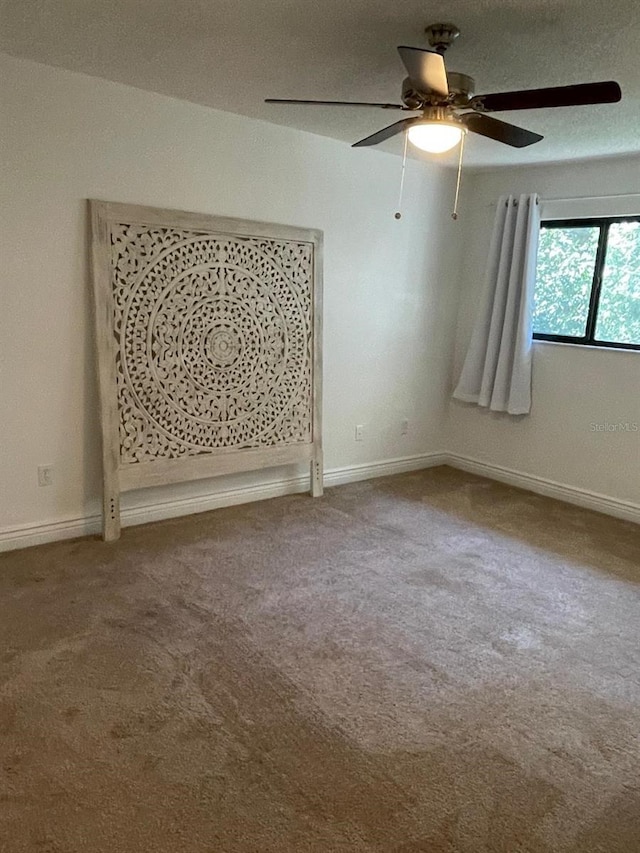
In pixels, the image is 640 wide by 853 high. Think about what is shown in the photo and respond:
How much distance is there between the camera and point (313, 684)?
2316 millimetres

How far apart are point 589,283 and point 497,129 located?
2.17m

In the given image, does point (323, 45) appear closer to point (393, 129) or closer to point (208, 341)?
point (393, 129)

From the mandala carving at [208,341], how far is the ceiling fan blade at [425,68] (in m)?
1.72

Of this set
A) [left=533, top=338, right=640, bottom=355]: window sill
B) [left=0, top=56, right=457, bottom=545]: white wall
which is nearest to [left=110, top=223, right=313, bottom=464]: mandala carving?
[left=0, top=56, right=457, bottom=545]: white wall

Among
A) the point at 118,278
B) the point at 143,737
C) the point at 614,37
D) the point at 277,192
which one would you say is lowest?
the point at 143,737

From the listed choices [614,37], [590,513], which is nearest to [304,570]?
[590,513]

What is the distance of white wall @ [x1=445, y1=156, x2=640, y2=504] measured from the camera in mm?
4160

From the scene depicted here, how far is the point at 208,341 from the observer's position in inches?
145

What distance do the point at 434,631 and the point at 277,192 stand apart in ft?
8.68

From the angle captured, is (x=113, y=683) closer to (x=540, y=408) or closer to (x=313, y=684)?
(x=313, y=684)

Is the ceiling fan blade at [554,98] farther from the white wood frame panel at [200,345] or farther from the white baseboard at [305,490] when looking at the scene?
the white baseboard at [305,490]

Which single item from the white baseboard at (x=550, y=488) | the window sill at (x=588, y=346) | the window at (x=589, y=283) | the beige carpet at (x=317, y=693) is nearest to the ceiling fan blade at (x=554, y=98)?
the beige carpet at (x=317, y=693)

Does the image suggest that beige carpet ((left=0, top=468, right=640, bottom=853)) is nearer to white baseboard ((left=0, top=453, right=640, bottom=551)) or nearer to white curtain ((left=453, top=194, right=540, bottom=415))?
white baseboard ((left=0, top=453, right=640, bottom=551))

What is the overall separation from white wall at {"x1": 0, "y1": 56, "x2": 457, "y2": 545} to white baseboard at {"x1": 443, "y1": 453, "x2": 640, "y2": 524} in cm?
109
